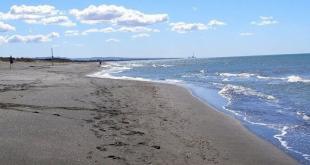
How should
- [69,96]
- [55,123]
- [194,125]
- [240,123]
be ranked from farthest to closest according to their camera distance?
[69,96] < [240,123] < [194,125] < [55,123]

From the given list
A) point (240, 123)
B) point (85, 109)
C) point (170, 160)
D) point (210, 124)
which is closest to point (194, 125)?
point (210, 124)

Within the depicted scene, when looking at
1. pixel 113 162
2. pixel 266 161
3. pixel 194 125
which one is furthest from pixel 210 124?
pixel 113 162

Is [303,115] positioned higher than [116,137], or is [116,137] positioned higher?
[116,137]

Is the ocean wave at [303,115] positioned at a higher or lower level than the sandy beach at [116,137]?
lower

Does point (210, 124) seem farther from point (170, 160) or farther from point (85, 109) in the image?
point (170, 160)

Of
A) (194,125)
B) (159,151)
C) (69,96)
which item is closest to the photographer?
(159,151)

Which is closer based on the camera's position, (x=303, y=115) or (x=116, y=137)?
(x=116, y=137)

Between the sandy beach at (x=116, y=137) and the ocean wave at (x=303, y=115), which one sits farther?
the ocean wave at (x=303, y=115)

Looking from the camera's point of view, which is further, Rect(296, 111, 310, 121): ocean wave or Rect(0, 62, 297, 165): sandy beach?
Rect(296, 111, 310, 121): ocean wave

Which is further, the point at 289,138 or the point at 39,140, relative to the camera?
the point at 289,138

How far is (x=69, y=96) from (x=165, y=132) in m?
7.69

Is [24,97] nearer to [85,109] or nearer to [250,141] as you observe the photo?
[85,109]

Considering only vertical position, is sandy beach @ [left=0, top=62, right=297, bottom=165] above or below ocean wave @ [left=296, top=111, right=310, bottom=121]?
above

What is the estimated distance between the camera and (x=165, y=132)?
12047 mm
